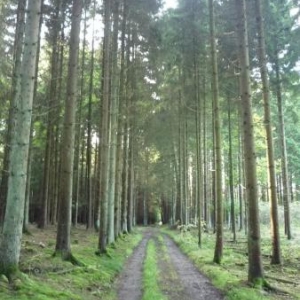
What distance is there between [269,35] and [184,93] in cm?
711

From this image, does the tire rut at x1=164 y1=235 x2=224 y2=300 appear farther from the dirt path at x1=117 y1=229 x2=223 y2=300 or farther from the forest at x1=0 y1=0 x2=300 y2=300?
the forest at x1=0 y1=0 x2=300 y2=300

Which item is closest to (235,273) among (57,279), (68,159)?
(57,279)

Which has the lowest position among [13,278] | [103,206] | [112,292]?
[112,292]

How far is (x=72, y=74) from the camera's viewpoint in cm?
1154

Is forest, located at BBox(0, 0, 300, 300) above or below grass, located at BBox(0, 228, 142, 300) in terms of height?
above

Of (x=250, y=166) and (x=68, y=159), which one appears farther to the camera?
(x=68, y=159)

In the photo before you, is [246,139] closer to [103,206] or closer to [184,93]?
[103,206]

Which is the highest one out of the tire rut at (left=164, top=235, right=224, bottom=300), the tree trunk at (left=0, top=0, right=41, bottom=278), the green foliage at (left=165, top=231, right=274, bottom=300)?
the tree trunk at (left=0, top=0, right=41, bottom=278)

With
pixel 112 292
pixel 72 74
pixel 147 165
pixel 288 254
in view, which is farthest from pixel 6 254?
pixel 147 165

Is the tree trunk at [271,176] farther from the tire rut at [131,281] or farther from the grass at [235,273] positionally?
the tire rut at [131,281]

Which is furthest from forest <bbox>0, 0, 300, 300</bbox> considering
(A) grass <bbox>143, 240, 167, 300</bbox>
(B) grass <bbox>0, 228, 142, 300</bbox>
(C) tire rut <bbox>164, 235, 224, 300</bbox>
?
(A) grass <bbox>143, 240, 167, 300</bbox>

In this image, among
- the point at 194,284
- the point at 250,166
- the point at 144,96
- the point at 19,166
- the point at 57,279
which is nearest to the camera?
the point at 19,166

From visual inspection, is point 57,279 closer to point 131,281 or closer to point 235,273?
point 131,281

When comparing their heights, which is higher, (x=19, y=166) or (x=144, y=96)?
(x=144, y=96)
